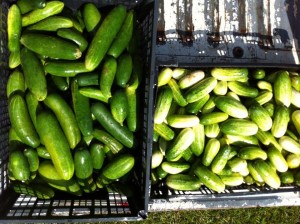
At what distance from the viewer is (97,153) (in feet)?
8.16

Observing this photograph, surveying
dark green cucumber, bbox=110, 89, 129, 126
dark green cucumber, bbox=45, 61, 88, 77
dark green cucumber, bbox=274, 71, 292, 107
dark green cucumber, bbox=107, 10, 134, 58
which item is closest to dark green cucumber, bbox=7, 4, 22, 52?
dark green cucumber, bbox=45, 61, 88, 77

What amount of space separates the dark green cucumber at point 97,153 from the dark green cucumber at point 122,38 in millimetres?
573

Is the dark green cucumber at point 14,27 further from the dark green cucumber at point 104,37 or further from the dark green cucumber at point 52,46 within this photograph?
the dark green cucumber at point 104,37

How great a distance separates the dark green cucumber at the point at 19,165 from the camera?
237 cm

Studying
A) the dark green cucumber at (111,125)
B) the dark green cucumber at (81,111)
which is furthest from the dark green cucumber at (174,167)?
the dark green cucumber at (81,111)

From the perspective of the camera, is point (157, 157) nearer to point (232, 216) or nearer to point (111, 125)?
point (111, 125)

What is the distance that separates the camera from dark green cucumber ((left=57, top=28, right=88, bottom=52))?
7.84ft

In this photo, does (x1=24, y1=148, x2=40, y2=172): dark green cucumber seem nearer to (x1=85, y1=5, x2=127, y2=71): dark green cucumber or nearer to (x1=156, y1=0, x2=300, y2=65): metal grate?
(x1=85, y1=5, x2=127, y2=71): dark green cucumber

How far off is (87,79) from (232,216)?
191cm

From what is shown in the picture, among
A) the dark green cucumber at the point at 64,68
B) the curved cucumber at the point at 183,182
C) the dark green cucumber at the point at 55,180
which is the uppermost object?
the dark green cucumber at the point at 64,68

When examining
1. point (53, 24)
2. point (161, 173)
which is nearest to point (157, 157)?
point (161, 173)

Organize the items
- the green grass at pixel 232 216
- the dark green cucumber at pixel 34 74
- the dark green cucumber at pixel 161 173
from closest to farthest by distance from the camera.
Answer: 1. the dark green cucumber at pixel 34 74
2. the dark green cucumber at pixel 161 173
3. the green grass at pixel 232 216

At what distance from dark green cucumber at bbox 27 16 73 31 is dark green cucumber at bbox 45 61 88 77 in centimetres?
22

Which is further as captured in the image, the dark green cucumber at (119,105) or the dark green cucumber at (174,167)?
the dark green cucumber at (174,167)
